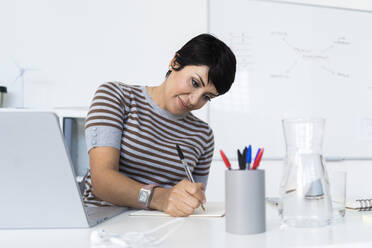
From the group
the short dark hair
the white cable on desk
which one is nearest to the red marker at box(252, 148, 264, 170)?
the white cable on desk

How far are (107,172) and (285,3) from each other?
6.48ft

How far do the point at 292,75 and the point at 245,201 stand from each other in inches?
79.8

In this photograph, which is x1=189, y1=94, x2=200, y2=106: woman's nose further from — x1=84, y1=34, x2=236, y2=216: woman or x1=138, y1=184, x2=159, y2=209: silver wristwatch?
x1=138, y1=184, x2=159, y2=209: silver wristwatch

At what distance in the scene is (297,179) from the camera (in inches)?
26.3

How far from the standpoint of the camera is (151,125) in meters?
1.21

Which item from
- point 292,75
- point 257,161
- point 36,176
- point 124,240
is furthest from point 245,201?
point 292,75

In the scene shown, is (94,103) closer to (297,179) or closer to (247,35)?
(297,179)

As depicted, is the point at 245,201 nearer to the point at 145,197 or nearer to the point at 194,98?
the point at 145,197

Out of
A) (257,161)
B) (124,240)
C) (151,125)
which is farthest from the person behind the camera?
(151,125)

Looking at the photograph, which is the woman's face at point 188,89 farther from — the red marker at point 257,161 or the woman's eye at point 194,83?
the red marker at point 257,161

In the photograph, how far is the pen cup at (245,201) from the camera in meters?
0.61

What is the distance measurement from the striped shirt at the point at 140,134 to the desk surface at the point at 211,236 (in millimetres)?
410

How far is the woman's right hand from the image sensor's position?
80 centimetres

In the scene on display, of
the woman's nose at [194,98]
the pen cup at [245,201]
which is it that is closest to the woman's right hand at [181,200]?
the pen cup at [245,201]
